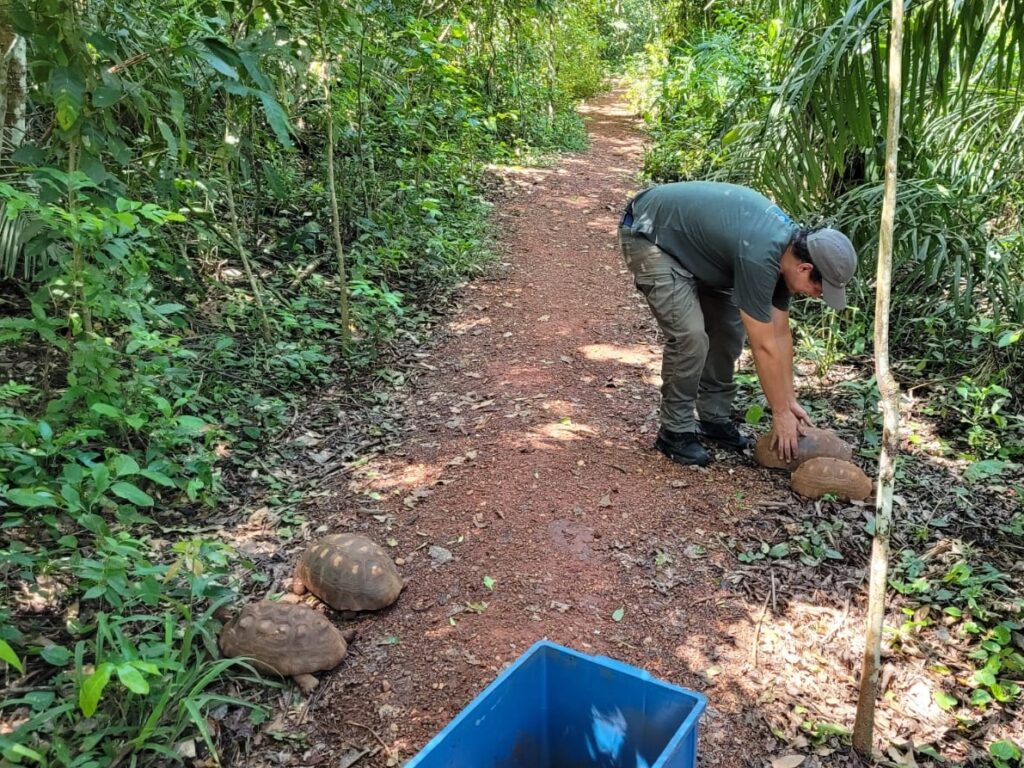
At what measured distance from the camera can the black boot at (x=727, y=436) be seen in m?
4.02

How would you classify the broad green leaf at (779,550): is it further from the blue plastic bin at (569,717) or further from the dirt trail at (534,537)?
the blue plastic bin at (569,717)

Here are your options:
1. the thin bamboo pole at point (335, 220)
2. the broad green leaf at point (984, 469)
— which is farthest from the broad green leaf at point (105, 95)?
the broad green leaf at point (984, 469)

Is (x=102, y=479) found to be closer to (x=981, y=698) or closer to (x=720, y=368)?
(x=720, y=368)

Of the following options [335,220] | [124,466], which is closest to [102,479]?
[124,466]

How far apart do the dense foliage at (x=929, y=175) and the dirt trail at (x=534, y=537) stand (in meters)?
1.52

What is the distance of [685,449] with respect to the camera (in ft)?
12.6

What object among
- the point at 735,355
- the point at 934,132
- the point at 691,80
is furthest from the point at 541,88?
the point at 735,355

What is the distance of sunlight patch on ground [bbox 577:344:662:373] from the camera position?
17.3 feet

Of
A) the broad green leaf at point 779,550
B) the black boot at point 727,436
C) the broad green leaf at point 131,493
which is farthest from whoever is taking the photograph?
the black boot at point 727,436

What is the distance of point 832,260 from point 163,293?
4026mm

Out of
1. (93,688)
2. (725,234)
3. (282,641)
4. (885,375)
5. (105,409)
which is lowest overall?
(282,641)

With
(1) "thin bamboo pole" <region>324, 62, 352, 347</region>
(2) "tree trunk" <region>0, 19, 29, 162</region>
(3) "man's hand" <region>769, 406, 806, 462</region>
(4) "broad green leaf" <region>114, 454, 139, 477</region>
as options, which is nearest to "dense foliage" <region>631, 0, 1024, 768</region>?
(3) "man's hand" <region>769, 406, 806, 462</region>

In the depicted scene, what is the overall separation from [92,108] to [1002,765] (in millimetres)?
4133

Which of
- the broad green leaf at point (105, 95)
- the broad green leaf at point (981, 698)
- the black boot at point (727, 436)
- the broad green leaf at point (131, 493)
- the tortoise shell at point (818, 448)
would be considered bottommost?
the broad green leaf at point (981, 698)
